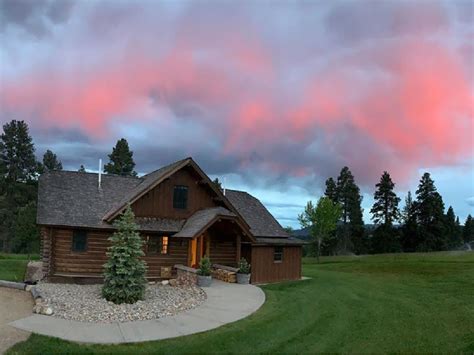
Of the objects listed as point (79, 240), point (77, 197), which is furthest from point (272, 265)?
point (77, 197)

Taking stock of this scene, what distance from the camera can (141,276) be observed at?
16.2 meters

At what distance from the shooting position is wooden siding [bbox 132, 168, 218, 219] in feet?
75.4

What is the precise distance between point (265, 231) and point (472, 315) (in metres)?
12.7

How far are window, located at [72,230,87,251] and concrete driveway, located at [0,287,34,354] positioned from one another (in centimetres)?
357

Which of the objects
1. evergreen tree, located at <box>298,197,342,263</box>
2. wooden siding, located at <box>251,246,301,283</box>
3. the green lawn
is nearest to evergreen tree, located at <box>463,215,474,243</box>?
evergreen tree, located at <box>298,197,342,263</box>

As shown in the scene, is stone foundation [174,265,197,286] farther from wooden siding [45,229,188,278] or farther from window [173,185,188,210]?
window [173,185,188,210]

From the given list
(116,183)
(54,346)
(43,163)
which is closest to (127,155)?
(43,163)

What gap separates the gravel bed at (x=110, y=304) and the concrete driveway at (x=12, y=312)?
2.34ft

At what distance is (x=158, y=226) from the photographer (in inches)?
891

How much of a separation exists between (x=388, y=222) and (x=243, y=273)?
4844 centimetres

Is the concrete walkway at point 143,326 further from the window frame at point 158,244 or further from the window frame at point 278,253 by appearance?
the window frame at point 278,253

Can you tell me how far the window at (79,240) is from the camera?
2100 cm

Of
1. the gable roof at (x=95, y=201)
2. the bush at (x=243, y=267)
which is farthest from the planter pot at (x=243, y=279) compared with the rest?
the gable roof at (x=95, y=201)

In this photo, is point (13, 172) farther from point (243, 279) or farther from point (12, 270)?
point (243, 279)
